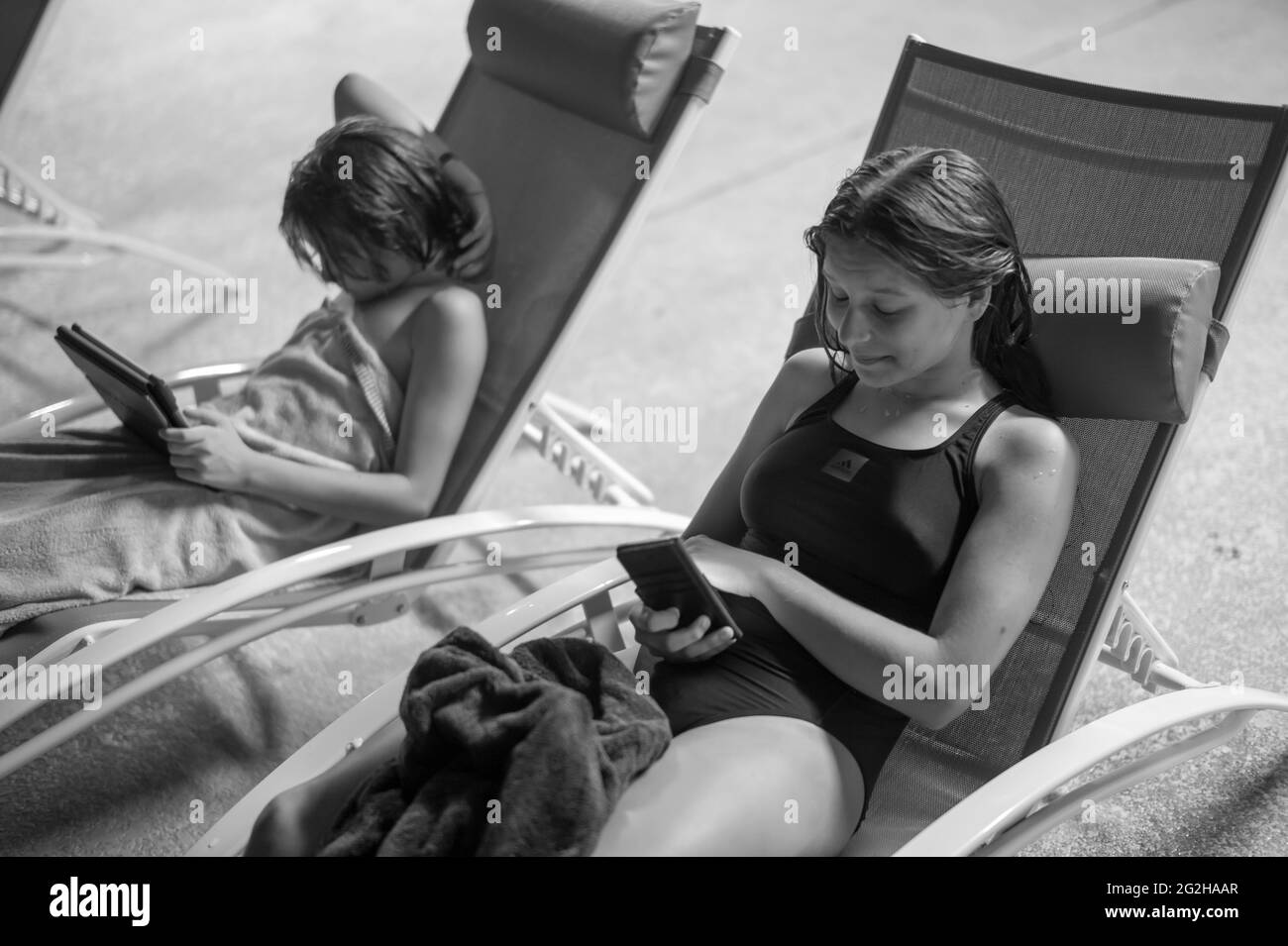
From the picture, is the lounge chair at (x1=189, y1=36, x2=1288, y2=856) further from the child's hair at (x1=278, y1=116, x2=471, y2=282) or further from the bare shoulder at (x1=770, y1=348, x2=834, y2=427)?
the child's hair at (x1=278, y1=116, x2=471, y2=282)

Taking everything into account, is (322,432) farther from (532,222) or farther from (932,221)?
(932,221)

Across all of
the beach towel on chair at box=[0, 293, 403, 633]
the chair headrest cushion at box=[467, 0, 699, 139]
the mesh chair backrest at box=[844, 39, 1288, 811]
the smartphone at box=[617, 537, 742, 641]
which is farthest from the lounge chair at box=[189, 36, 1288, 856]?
the beach towel on chair at box=[0, 293, 403, 633]

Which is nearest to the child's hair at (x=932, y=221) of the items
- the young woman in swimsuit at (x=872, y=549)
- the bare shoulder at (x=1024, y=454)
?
the young woman in swimsuit at (x=872, y=549)

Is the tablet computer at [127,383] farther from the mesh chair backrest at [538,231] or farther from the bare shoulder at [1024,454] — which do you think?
the bare shoulder at [1024,454]

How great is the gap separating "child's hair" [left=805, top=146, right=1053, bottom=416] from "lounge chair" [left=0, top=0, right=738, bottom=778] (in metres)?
0.68

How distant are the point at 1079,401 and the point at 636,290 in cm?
208

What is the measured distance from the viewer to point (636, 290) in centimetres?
352

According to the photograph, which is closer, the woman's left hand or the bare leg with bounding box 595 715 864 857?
the bare leg with bounding box 595 715 864 857

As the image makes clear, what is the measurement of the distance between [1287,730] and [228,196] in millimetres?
3180

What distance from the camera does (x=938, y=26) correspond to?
491cm

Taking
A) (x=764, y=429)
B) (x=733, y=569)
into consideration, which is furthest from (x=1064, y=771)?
(x=764, y=429)

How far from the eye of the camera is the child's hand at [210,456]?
6.10 ft

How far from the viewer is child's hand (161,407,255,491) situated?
1.86m
